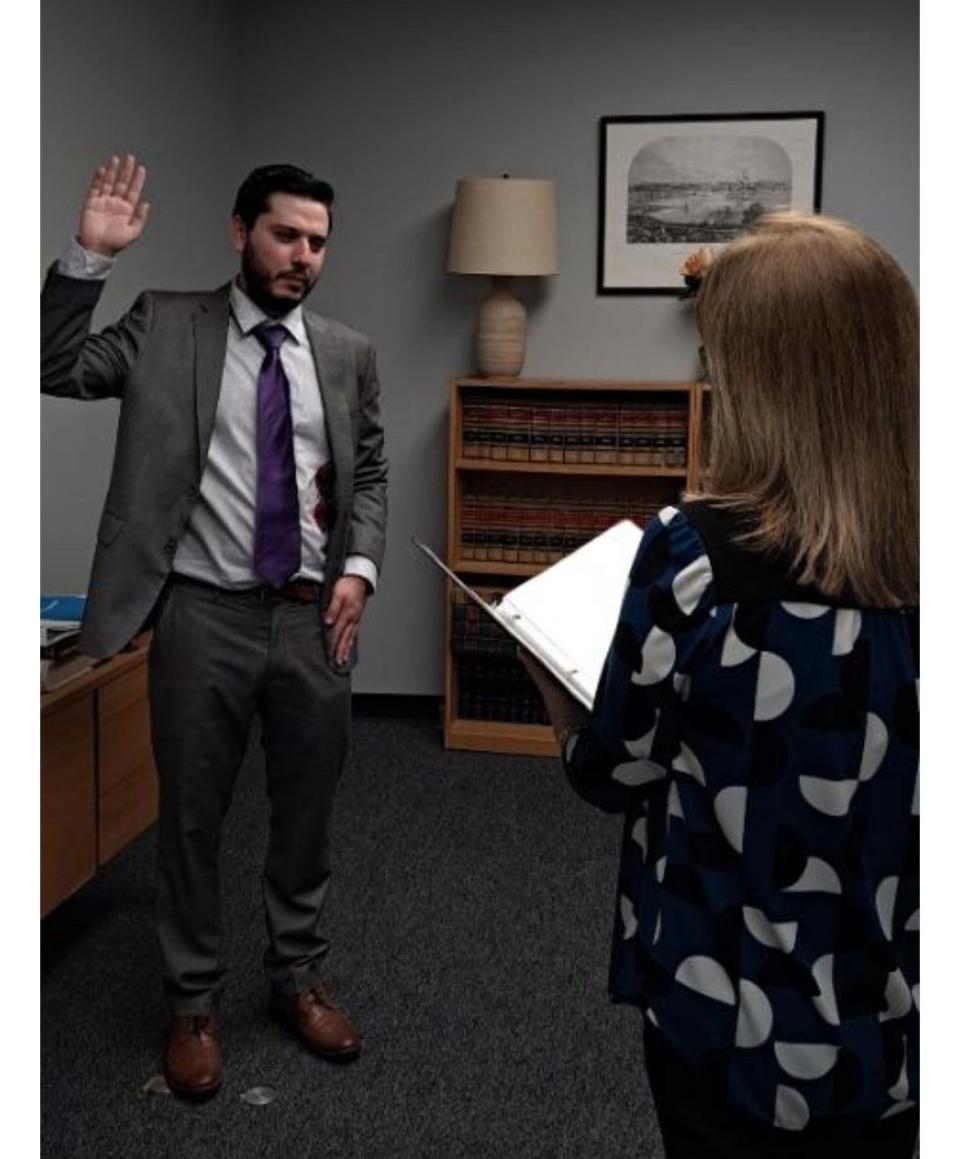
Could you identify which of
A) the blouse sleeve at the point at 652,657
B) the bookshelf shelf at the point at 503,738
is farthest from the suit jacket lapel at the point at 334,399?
the bookshelf shelf at the point at 503,738

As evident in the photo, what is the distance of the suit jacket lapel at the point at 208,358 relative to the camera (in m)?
2.39

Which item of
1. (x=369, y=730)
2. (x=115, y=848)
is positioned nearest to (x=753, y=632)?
(x=115, y=848)

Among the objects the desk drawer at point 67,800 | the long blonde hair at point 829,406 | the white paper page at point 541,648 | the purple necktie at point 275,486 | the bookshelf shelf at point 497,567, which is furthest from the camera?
the bookshelf shelf at point 497,567

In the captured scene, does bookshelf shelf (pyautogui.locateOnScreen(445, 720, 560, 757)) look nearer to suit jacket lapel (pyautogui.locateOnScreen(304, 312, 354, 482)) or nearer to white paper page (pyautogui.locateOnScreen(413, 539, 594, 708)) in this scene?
suit jacket lapel (pyautogui.locateOnScreen(304, 312, 354, 482))

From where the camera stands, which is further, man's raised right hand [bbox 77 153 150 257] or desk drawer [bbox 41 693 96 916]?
desk drawer [bbox 41 693 96 916]

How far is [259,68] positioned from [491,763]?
2.55 m

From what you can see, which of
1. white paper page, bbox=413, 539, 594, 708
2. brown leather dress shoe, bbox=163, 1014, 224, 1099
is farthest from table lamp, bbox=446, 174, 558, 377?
white paper page, bbox=413, 539, 594, 708

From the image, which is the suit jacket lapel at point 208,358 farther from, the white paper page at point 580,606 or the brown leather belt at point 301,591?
the white paper page at point 580,606

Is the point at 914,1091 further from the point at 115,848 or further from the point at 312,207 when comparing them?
the point at 115,848

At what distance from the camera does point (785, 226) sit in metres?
1.10

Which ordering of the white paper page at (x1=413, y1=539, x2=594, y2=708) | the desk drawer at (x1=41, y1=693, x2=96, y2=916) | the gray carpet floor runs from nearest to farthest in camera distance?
the white paper page at (x1=413, y1=539, x2=594, y2=708) → the gray carpet floor → the desk drawer at (x1=41, y1=693, x2=96, y2=916)

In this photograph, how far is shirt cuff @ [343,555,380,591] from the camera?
257 centimetres

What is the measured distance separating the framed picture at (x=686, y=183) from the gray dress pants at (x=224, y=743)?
2.61 meters

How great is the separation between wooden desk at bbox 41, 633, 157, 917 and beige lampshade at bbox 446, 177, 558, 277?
178 cm
